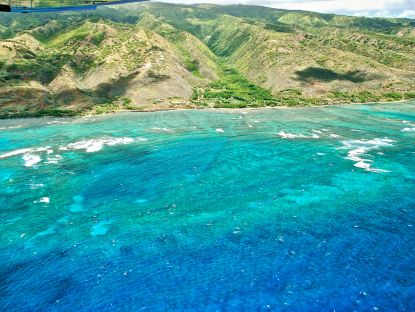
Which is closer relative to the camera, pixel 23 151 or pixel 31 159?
pixel 31 159

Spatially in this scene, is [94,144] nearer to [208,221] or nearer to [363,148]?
[208,221]

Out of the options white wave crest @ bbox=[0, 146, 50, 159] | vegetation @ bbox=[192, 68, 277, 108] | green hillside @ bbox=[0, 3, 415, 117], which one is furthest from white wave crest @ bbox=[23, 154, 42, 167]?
vegetation @ bbox=[192, 68, 277, 108]

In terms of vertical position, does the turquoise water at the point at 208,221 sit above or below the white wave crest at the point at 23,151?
above

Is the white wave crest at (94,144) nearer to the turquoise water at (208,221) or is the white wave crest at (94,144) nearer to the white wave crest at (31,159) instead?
the turquoise water at (208,221)

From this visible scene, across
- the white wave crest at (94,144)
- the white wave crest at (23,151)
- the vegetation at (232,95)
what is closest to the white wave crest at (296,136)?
the white wave crest at (94,144)

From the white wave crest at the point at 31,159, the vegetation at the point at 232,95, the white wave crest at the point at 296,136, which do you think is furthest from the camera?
the vegetation at the point at 232,95

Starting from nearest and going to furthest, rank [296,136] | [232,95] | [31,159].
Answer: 1. [31,159]
2. [296,136]
3. [232,95]

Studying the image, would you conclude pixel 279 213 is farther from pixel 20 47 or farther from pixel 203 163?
pixel 20 47

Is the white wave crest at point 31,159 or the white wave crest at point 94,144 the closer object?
the white wave crest at point 31,159

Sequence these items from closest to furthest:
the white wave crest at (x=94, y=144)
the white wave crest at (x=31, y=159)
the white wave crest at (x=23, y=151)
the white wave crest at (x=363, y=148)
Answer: the white wave crest at (x=363, y=148) → the white wave crest at (x=31, y=159) → the white wave crest at (x=23, y=151) → the white wave crest at (x=94, y=144)

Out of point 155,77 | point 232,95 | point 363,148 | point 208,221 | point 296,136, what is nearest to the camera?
point 208,221

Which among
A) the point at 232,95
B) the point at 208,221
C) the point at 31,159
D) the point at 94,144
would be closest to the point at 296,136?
the point at 94,144
